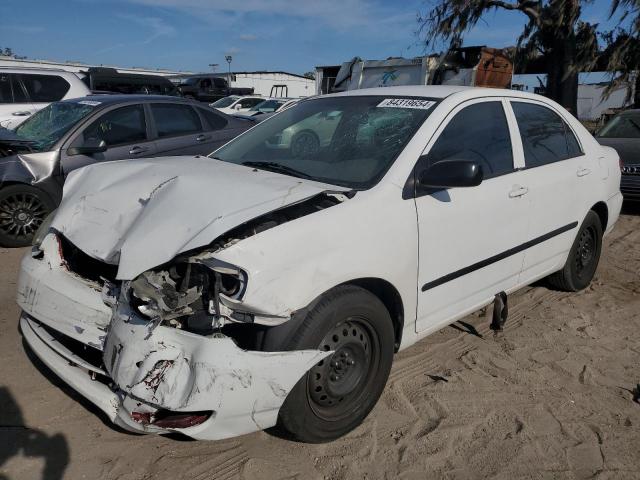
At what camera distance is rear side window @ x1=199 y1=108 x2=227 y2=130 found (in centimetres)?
702

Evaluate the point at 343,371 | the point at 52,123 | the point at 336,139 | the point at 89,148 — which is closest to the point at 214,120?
the point at 89,148

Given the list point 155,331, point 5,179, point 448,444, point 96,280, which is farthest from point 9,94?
point 448,444

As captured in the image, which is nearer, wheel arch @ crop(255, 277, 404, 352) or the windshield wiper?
wheel arch @ crop(255, 277, 404, 352)

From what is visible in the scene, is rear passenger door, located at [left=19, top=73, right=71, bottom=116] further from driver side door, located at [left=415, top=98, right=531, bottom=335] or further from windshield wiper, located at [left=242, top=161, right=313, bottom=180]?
driver side door, located at [left=415, top=98, right=531, bottom=335]

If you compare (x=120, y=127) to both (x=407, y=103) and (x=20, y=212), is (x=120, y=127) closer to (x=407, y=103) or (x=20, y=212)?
(x=20, y=212)

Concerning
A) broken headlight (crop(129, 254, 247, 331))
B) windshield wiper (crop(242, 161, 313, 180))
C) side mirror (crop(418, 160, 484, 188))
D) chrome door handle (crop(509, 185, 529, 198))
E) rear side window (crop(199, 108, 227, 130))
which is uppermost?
side mirror (crop(418, 160, 484, 188))

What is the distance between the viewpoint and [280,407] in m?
2.30

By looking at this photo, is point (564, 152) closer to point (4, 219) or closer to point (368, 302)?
point (368, 302)

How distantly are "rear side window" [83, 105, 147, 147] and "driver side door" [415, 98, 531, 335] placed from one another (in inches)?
170

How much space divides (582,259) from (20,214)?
577 centimetres

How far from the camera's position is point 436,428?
9.14ft

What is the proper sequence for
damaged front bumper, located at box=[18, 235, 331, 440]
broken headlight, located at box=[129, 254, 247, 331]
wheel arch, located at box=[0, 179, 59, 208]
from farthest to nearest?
1. wheel arch, located at box=[0, 179, 59, 208]
2. broken headlight, located at box=[129, 254, 247, 331]
3. damaged front bumper, located at box=[18, 235, 331, 440]

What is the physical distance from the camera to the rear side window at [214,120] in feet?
23.0

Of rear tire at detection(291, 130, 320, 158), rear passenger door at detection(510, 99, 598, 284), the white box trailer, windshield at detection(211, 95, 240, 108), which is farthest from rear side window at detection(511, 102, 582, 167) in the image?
windshield at detection(211, 95, 240, 108)
